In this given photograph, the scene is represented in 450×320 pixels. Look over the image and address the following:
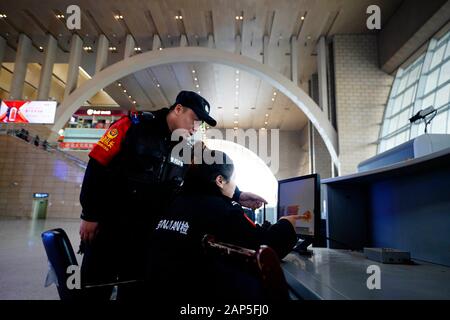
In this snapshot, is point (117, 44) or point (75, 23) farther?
point (117, 44)

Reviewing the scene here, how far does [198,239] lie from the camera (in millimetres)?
965

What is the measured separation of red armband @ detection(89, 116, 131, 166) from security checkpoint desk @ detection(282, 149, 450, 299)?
1.04 meters

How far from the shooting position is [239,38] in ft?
32.2

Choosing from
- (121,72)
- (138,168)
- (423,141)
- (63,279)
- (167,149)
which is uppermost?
(121,72)

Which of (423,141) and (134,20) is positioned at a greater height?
(134,20)

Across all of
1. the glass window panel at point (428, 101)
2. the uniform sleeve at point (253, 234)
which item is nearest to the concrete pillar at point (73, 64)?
the uniform sleeve at point (253, 234)

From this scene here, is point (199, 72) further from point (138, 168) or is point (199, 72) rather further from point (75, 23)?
point (138, 168)

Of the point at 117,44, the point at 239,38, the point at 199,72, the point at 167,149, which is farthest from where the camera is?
the point at 199,72

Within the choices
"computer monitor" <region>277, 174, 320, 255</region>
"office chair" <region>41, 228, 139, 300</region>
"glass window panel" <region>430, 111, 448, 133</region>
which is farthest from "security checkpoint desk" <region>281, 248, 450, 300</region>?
"glass window panel" <region>430, 111, 448, 133</region>

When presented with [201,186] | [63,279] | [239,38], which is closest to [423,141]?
[201,186]

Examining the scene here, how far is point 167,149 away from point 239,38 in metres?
9.19

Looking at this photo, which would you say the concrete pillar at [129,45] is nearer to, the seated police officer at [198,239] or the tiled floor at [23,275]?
the tiled floor at [23,275]

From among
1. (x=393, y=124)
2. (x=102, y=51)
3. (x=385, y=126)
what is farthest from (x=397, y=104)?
(x=102, y=51)

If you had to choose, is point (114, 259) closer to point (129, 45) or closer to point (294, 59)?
point (294, 59)
